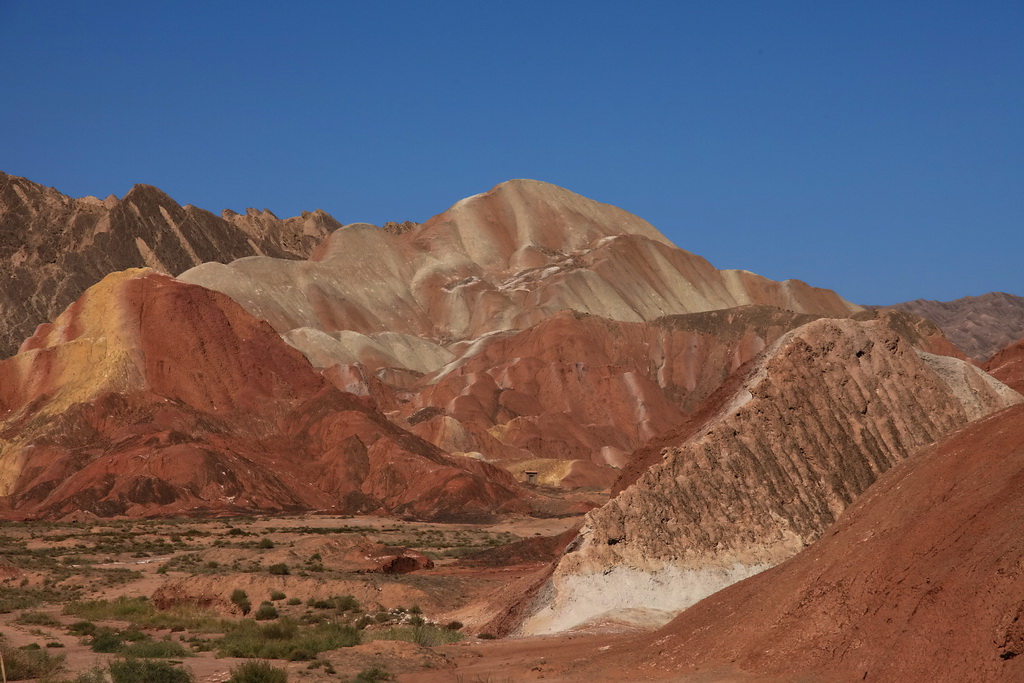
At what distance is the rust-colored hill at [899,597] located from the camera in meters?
11.3

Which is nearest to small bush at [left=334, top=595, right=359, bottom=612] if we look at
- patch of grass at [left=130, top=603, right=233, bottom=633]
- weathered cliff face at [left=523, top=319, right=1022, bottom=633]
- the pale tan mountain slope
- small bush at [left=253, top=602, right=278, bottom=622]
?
small bush at [left=253, top=602, right=278, bottom=622]

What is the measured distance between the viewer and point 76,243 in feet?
572

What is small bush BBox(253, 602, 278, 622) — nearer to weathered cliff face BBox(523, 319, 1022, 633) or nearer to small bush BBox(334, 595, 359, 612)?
small bush BBox(334, 595, 359, 612)

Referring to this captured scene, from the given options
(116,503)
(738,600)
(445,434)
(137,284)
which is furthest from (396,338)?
(738,600)

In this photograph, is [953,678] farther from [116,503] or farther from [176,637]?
[116,503]

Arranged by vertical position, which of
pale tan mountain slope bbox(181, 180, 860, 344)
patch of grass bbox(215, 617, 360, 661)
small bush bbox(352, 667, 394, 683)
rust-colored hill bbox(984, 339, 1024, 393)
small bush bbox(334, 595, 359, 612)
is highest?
pale tan mountain slope bbox(181, 180, 860, 344)

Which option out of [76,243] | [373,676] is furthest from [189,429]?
[76,243]

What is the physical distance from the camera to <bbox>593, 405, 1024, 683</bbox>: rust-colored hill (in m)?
11.3

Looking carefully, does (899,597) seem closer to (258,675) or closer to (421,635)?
(258,675)

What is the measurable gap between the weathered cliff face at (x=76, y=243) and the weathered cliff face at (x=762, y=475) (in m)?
141

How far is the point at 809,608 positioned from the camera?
14.0m

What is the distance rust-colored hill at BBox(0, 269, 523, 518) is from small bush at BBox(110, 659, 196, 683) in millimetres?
50670

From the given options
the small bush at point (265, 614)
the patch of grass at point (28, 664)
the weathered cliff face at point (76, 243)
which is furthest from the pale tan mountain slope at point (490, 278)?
the patch of grass at point (28, 664)

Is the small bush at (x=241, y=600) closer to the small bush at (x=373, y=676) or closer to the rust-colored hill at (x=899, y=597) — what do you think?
the small bush at (x=373, y=676)
